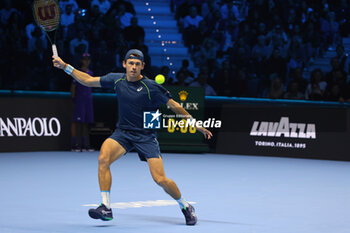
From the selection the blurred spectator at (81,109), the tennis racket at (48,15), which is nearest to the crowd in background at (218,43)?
the blurred spectator at (81,109)

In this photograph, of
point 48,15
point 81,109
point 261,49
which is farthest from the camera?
point 261,49

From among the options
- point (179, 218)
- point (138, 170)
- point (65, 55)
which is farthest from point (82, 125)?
point (179, 218)

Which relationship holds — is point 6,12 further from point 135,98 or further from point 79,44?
point 135,98

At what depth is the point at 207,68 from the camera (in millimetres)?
18156

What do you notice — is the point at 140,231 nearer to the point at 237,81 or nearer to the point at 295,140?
the point at 295,140

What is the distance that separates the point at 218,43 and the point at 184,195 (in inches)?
421

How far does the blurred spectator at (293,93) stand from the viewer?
54.6 ft

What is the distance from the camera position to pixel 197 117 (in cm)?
1620

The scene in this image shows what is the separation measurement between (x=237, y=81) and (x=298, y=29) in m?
3.93

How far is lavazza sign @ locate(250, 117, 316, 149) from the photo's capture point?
15.5m

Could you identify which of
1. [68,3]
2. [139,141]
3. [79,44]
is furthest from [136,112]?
[68,3]

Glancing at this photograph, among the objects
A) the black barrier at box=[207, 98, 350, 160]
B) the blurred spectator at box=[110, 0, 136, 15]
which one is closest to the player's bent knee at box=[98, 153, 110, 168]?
the black barrier at box=[207, 98, 350, 160]

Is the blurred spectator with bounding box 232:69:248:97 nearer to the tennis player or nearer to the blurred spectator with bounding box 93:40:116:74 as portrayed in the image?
the blurred spectator with bounding box 93:40:116:74

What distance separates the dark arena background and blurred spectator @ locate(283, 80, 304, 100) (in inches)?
1.6
